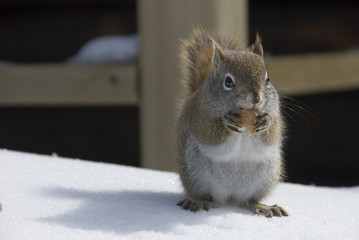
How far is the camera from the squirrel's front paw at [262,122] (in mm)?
1549

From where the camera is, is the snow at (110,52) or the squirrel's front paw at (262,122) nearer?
the squirrel's front paw at (262,122)

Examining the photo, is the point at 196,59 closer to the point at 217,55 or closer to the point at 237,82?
the point at 217,55

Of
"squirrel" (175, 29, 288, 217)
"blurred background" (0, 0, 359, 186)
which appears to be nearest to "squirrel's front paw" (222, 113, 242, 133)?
"squirrel" (175, 29, 288, 217)

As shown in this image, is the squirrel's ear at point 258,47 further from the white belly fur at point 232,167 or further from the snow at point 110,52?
the snow at point 110,52

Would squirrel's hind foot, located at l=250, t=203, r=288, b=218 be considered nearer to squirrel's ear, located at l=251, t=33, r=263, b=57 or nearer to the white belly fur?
the white belly fur

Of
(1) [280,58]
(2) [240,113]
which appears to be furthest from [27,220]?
(1) [280,58]

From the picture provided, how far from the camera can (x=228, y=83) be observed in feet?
5.27

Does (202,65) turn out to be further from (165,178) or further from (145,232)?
(145,232)

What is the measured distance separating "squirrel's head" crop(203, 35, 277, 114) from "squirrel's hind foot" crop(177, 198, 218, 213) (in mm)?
207

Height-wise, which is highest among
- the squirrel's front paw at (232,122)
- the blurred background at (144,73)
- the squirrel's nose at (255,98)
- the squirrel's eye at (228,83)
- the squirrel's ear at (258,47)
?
the squirrel's ear at (258,47)

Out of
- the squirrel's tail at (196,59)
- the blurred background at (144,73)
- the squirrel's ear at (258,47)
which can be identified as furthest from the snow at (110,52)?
the squirrel's ear at (258,47)

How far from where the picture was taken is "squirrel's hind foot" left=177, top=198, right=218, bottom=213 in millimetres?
1584

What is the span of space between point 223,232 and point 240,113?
28 cm

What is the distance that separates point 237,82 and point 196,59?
34cm
